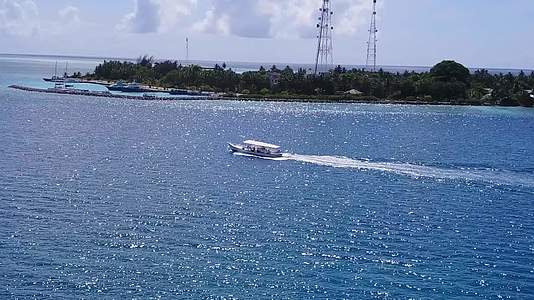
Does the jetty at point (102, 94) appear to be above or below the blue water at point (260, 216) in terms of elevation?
above

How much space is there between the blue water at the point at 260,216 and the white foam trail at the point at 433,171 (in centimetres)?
41

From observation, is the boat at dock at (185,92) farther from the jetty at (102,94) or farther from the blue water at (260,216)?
the blue water at (260,216)

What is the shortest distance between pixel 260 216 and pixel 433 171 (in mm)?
31973

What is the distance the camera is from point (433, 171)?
80.6 metres

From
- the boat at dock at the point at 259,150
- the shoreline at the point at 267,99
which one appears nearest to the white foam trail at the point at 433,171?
the boat at dock at the point at 259,150

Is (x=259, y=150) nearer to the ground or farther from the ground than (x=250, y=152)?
farther from the ground

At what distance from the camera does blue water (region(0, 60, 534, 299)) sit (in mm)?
42062

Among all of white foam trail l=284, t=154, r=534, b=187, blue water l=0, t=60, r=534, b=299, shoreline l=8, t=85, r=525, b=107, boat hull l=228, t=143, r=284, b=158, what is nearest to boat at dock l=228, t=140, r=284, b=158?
boat hull l=228, t=143, r=284, b=158

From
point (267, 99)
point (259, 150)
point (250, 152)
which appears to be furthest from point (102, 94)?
point (259, 150)

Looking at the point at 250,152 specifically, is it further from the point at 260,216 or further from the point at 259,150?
the point at 260,216

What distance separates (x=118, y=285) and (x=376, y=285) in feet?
54.2

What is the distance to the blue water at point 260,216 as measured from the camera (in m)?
42.1

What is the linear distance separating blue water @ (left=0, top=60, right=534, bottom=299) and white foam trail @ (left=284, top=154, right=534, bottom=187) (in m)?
0.41

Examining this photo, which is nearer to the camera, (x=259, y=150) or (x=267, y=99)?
(x=259, y=150)
